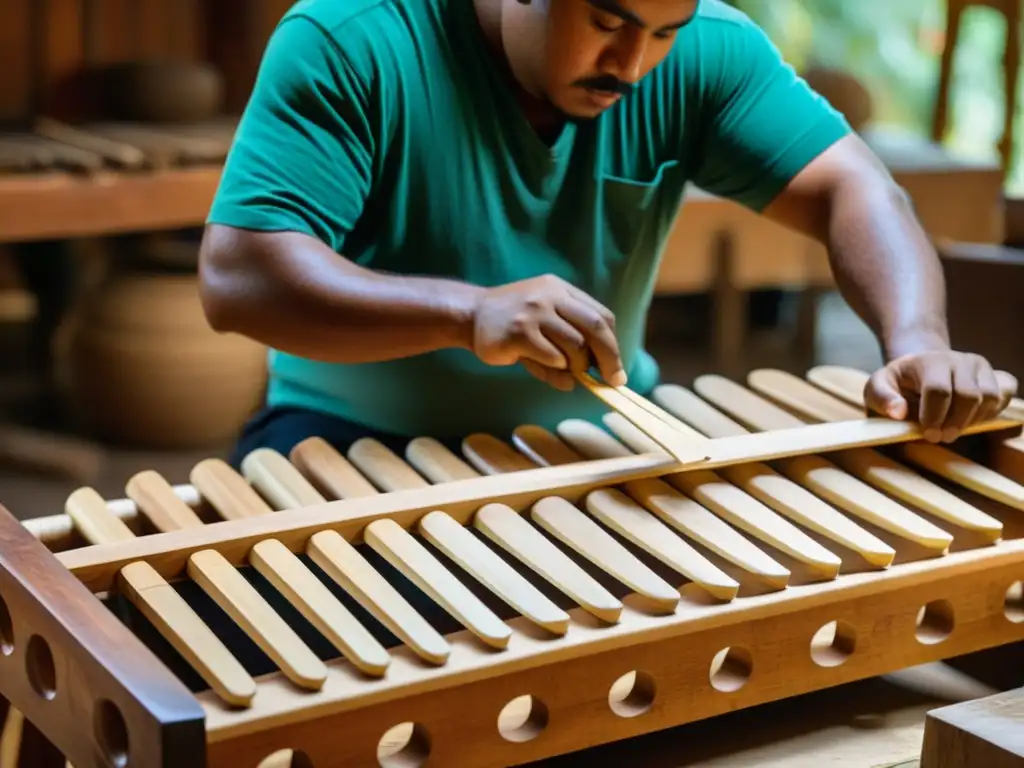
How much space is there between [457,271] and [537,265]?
93 mm

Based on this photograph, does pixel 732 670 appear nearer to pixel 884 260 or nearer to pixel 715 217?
pixel 884 260

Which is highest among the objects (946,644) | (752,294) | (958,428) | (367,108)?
(367,108)

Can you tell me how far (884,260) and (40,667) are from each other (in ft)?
3.30

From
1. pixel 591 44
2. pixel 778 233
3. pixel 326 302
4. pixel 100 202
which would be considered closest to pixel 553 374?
pixel 326 302

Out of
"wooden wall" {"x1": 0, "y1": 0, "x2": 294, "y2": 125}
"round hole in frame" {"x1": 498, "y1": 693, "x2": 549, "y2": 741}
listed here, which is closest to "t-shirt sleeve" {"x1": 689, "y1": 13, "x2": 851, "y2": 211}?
"round hole in frame" {"x1": 498, "y1": 693, "x2": 549, "y2": 741}

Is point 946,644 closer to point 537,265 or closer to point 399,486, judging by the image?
point 399,486

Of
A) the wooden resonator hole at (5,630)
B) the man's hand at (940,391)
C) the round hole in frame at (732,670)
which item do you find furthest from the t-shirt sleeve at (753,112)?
the wooden resonator hole at (5,630)

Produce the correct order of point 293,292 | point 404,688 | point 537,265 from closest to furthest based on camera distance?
1. point 404,688
2. point 293,292
3. point 537,265

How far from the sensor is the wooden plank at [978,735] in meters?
0.86

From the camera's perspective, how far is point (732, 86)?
1669 mm

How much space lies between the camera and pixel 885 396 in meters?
1.39

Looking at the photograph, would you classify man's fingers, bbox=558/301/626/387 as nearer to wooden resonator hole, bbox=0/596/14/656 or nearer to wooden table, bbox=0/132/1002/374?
wooden resonator hole, bbox=0/596/14/656

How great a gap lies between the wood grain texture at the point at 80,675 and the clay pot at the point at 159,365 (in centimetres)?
235

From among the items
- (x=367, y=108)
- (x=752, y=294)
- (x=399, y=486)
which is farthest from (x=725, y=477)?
(x=752, y=294)
